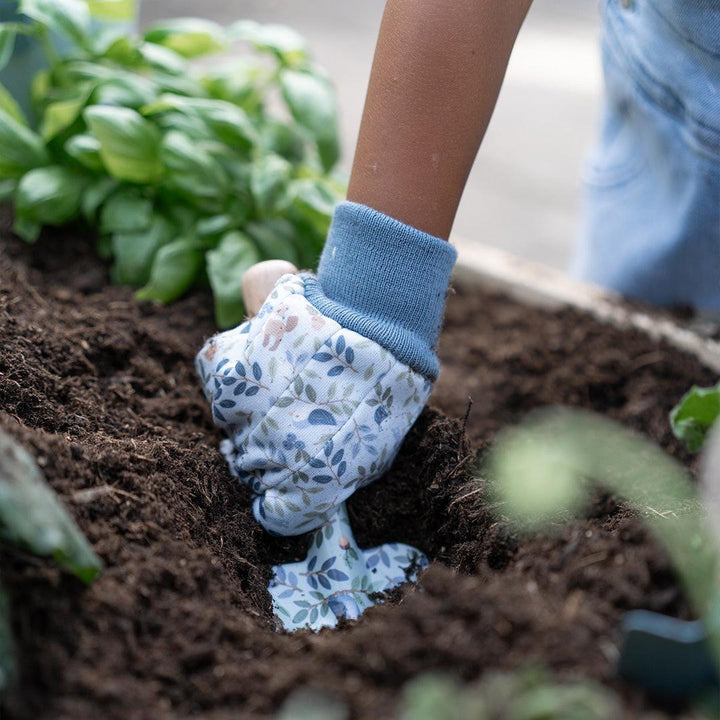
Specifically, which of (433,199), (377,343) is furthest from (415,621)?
(433,199)

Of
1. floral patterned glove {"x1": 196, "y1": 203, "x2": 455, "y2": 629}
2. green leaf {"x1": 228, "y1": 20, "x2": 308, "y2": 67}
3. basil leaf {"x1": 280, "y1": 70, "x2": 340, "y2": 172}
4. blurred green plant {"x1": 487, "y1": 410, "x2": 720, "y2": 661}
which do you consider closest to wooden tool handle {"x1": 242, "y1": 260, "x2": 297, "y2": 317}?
floral patterned glove {"x1": 196, "y1": 203, "x2": 455, "y2": 629}

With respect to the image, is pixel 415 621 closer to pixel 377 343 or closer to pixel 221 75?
pixel 377 343

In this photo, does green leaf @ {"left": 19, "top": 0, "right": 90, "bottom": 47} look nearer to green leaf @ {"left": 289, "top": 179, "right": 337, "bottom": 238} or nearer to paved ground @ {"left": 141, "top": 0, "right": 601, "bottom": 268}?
green leaf @ {"left": 289, "top": 179, "right": 337, "bottom": 238}

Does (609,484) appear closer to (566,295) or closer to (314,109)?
(566,295)

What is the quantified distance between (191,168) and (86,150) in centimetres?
17

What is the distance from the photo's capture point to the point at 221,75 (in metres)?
1.53

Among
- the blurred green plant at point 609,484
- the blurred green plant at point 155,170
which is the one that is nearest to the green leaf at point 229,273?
the blurred green plant at point 155,170

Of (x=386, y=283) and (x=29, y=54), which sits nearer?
Answer: (x=386, y=283)

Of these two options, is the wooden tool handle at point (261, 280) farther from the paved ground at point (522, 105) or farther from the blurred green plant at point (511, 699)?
the paved ground at point (522, 105)

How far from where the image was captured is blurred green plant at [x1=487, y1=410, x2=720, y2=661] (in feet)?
1.98

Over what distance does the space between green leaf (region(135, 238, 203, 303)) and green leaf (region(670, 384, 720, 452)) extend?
727 millimetres

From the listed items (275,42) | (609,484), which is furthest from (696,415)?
(275,42)

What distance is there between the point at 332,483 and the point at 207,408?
0.25 metres

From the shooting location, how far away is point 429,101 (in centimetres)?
84
